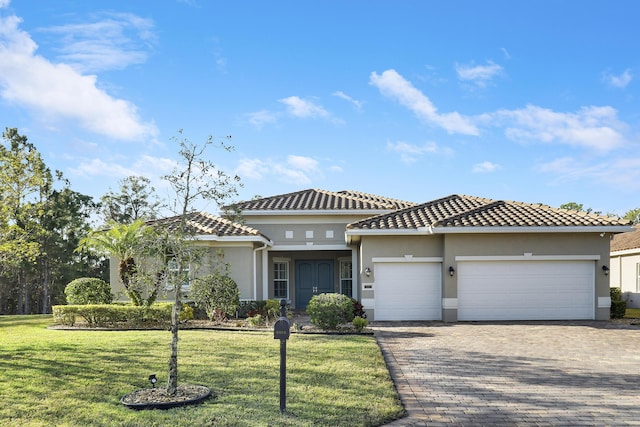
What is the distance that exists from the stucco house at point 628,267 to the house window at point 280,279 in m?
15.6

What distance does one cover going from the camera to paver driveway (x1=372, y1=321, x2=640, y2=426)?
6.80 m

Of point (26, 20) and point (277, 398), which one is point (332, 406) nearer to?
point (277, 398)

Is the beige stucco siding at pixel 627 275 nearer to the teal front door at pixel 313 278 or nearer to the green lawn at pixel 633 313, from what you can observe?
the green lawn at pixel 633 313

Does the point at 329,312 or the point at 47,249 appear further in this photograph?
the point at 47,249

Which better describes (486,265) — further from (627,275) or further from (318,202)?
(627,275)

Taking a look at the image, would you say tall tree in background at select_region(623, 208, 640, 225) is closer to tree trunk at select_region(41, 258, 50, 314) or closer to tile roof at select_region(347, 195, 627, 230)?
tile roof at select_region(347, 195, 627, 230)

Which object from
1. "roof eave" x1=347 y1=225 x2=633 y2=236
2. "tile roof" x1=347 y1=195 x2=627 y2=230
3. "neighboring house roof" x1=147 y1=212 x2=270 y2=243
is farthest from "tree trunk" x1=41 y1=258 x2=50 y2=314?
"roof eave" x1=347 y1=225 x2=633 y2=236

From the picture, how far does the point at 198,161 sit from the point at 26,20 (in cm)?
887

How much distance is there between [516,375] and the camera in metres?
9.09

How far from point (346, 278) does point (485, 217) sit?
28.3 ft

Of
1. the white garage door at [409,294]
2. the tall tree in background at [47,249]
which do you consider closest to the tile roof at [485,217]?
the white garage door at [409,294]

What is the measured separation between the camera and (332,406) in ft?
22.7

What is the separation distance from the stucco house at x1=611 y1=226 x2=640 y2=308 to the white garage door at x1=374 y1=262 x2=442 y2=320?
36.1 ft

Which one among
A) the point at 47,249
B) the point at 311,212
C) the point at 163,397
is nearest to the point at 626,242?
the point at 311,212
